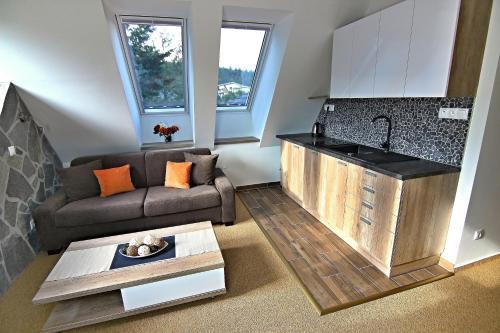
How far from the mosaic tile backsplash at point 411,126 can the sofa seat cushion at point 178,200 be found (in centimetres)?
199

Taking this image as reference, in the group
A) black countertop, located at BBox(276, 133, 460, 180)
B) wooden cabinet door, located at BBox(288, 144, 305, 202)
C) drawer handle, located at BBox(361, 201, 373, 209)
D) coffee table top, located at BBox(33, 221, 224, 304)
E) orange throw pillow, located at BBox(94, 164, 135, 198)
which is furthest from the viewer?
wooden cabinet door, located at BBox(288, 144, 305, 202)

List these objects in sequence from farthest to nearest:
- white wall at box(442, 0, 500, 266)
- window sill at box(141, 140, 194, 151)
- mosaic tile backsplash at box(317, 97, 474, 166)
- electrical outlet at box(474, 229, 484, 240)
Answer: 1. window sill at box(141, 140, 194, 151)
2. electrical outlet at box(474, 229, 484, 240)
3. mosaic tile backsplash at box(317, 97, 474, 166)
4. white wall at box(442, 0, 500, 266)

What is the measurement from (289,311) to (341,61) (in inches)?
106

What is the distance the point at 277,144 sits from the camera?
4.36m

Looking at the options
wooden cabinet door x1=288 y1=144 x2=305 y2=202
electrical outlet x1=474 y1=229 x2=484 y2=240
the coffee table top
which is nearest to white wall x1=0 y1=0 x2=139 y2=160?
the coffee table top

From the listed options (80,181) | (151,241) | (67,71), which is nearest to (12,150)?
(80,181)

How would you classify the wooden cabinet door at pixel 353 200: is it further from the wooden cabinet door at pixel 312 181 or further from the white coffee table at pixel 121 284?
the white coffee table at pixel 121 284

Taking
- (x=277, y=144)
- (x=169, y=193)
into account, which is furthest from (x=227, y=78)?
(x=169, y=193)

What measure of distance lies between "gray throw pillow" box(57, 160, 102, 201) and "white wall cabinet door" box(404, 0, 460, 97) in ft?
11.4

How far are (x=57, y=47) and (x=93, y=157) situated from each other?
4.56 feet

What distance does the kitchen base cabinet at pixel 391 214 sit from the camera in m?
2.14

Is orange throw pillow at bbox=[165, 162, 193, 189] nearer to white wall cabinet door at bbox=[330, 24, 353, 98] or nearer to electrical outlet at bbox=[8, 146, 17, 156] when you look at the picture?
electrical outlet at bbox=[8, 146, 17, 156]

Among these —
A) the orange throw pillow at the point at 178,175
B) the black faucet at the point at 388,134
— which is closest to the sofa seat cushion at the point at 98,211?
the orange throw pillow at the point at 178,175

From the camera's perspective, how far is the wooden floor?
2.10 meters
